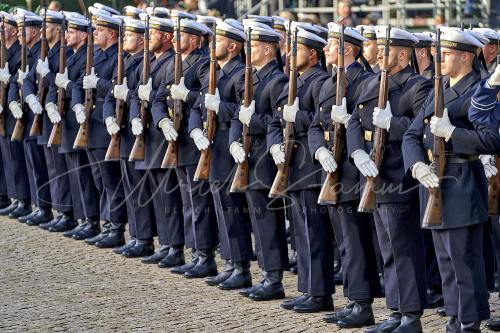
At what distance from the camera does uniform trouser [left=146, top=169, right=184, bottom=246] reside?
42.9ft

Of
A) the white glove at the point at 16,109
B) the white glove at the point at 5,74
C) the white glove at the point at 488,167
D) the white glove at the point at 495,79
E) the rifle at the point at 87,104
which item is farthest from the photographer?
the white glove at the point at 5,74

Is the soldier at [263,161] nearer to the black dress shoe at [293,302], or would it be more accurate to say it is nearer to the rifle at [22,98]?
the black dress shoe at [293,302]

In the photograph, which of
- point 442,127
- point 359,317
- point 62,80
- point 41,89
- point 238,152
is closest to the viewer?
point 442,127

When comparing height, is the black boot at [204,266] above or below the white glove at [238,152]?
below

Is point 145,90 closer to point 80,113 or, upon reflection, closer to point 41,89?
point 80,113

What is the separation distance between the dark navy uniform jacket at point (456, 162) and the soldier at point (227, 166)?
2794 millimetres

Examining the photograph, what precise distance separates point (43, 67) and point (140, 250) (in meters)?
2.52

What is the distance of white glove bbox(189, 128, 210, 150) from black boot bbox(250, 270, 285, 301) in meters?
1.20

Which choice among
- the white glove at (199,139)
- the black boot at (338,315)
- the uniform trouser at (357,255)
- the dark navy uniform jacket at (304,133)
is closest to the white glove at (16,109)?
the white glove at (199,139)

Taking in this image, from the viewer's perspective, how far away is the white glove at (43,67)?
587 inches

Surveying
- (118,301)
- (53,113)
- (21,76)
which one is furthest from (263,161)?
(21,76)

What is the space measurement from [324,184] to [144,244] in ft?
12.1

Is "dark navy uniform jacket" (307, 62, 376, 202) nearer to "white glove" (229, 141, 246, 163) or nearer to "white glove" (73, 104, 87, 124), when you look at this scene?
"white glove" (229, 141, 246, 163)

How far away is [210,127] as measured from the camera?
39.2ft
